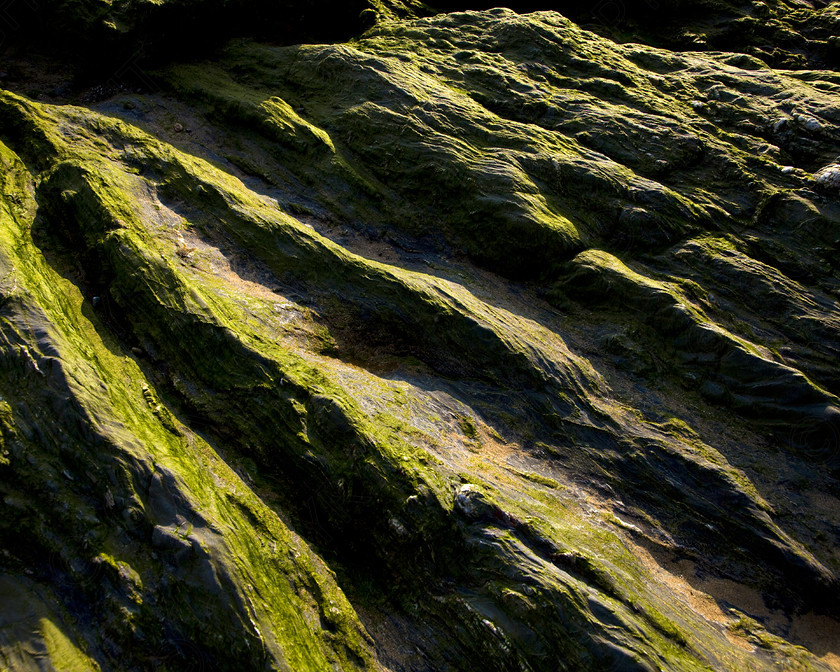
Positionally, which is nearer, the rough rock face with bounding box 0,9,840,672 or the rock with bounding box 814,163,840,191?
the rough rock face with bounding box 0,9,840,672

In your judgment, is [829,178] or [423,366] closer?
[423,366]

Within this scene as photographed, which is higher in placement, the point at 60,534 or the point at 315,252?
the point at 315,252

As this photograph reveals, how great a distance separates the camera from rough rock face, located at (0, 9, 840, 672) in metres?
8.74

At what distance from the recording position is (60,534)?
8320 mm

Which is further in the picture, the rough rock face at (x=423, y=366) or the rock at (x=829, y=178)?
the rock at (x=829, y=178)

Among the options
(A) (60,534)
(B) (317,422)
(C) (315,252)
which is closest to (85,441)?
(A) (60,534)

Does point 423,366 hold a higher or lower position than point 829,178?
lower

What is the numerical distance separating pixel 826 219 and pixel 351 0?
888 inches

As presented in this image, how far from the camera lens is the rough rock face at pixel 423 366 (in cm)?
874

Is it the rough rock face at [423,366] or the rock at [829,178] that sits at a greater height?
the rock at [829,178]

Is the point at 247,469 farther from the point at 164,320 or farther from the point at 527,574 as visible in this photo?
the point at 527,574

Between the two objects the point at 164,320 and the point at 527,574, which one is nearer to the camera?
the point at 527,574

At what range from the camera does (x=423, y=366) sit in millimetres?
13961

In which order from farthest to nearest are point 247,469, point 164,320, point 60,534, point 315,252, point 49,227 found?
point 315,252, point 49,227, point 164,320, point 247,469, point 60,534
